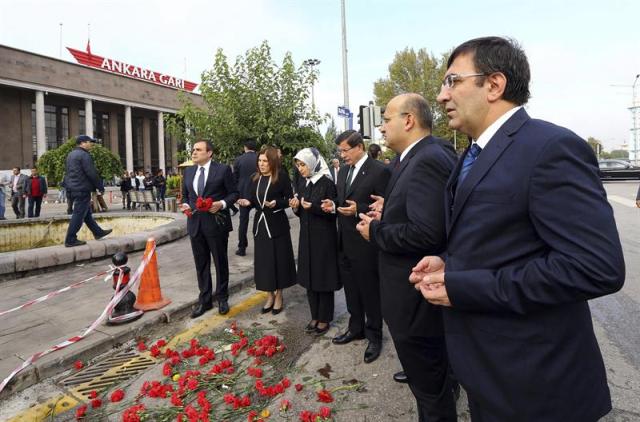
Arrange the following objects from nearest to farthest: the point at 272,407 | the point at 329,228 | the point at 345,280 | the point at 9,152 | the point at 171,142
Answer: the point at 272,407
the point at 345,280
the point at 329,228
the point at 9,152
the point at 171,142

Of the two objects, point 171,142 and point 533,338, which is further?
point 171,142

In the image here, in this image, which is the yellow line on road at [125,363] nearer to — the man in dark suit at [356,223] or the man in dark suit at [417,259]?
the man in dark suit at [356,223]

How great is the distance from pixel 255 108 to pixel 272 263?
7033 mm

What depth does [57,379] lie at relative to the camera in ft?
10.8

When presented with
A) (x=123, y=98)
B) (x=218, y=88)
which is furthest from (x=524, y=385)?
(x=123, y=98)

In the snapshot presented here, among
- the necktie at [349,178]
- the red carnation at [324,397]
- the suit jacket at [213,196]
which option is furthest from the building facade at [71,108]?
the red carnation at [324,397]

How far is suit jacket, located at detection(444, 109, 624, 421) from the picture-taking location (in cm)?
120

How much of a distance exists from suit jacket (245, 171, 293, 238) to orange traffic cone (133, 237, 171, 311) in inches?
48.5

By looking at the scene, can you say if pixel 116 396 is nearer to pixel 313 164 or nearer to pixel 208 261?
pixel 208 261

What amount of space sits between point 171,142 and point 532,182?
197ft

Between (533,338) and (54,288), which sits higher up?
(533,338)

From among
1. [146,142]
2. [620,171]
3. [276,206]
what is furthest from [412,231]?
[146,142]

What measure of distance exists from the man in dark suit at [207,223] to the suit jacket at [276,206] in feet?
1.11

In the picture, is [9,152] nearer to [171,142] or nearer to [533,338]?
[171,142]
